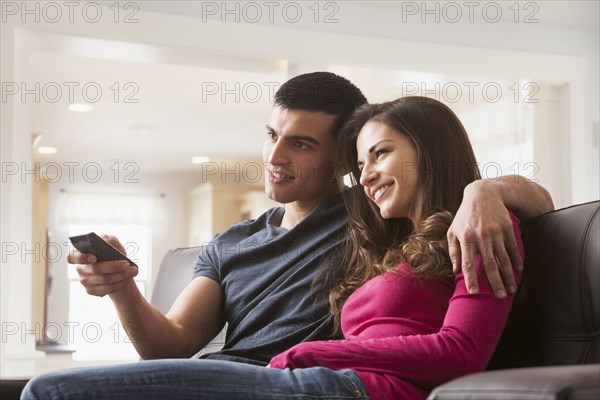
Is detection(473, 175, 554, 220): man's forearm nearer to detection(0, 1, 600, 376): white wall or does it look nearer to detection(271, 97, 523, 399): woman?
detection(271, 97, 523, 399): woman

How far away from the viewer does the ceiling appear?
4023mm

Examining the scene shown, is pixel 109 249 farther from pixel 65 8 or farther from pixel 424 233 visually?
pixel 65 8

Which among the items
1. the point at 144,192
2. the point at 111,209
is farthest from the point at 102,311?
the point at 144,192

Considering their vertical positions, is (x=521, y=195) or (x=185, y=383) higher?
(x=521, y=195)

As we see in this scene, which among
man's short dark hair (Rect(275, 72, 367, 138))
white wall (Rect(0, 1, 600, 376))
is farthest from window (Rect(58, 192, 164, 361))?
man's short dark hair (Rect(275, 72, 367, 138))

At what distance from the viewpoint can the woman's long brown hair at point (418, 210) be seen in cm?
145

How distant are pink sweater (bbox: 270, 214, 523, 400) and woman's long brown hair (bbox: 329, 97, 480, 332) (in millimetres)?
93

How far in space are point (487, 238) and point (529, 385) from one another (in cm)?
53

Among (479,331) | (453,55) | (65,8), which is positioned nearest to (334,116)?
(479,331)

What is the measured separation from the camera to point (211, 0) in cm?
390

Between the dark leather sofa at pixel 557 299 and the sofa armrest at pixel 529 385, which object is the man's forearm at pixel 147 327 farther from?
the sofa armrest at pixel 529 385

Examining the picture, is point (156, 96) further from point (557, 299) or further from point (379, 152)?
point (557, 299)

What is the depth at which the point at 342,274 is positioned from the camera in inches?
65.4

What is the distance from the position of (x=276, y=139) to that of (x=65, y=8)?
7.03 ft
